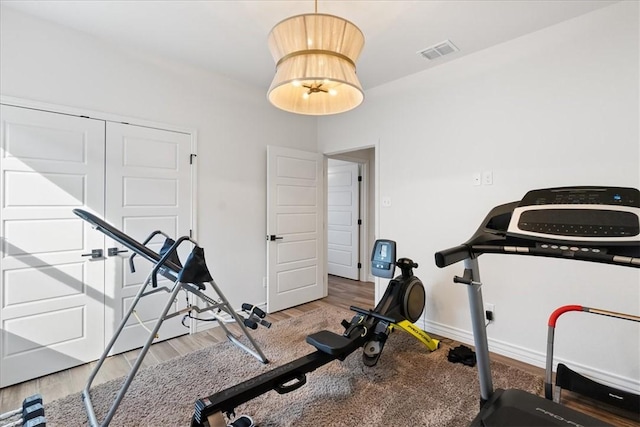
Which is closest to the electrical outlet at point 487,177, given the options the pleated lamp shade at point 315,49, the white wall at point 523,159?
the white wall at point 523,159

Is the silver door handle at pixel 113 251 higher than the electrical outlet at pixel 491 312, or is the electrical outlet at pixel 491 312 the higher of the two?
the silver door handle at pixel 113 251

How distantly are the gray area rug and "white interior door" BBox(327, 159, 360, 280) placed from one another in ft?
9.26

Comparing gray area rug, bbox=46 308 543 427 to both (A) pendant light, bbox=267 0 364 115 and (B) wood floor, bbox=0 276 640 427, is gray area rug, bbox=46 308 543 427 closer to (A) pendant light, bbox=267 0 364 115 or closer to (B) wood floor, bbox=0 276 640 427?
(B) wood floor, bbox=0 276 640 427

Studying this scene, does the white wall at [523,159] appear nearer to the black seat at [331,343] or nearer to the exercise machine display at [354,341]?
the exercise machine display at [354,341]

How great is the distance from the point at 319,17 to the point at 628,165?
2335 mm

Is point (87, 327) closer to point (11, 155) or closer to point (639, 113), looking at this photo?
point (11, 155)

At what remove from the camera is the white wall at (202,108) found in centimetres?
235

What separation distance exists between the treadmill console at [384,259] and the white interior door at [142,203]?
1.90 m

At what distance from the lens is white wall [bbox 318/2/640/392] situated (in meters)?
2.18

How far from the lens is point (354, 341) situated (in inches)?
89.0

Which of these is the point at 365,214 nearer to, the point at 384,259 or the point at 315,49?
the point at 384,259

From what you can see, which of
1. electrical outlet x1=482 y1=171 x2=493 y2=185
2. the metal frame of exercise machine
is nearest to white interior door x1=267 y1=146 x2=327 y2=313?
electrical outlet x1=482 y1=171 x2=493 y2=185

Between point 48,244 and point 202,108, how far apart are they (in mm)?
1835

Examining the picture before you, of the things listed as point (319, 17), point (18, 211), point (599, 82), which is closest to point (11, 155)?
point (18, 211)
